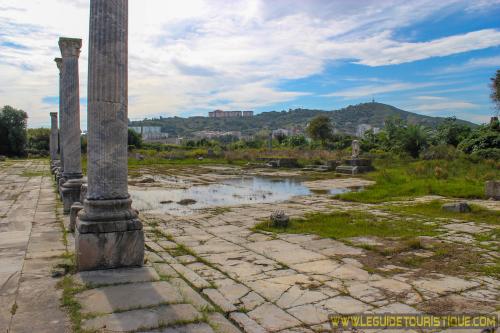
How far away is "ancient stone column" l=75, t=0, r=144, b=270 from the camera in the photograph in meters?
5.11

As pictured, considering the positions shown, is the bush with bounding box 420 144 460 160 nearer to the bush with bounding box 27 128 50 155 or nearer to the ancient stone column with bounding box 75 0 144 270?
the ancient stone column with bounding box 75 0 144 270

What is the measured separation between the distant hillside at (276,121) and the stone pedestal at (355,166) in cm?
11308

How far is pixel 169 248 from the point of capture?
658 centimetres

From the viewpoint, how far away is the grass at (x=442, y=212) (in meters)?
8.80

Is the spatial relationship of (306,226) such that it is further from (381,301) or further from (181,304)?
(181,304)

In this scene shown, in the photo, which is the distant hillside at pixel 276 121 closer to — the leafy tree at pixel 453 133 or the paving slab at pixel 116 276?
the leafy tree at pixel 453 133

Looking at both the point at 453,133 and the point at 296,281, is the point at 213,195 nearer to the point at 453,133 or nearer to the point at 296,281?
the point at 296,281

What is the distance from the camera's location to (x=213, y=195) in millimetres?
14188

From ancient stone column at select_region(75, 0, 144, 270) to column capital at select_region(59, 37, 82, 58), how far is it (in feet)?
19.1

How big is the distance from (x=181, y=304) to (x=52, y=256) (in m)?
2.64

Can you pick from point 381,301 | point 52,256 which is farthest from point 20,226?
point 381,301

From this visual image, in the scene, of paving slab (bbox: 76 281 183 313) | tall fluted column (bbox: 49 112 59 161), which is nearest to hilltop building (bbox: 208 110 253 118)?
Result: tall fluted column (bbox: 49 112 59 161)

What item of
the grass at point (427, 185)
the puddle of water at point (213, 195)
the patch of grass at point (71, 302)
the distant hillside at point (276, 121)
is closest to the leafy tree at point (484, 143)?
the grass at point (427, 185)

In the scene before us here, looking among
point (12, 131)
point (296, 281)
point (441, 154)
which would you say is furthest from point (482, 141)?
point (12, 131)
